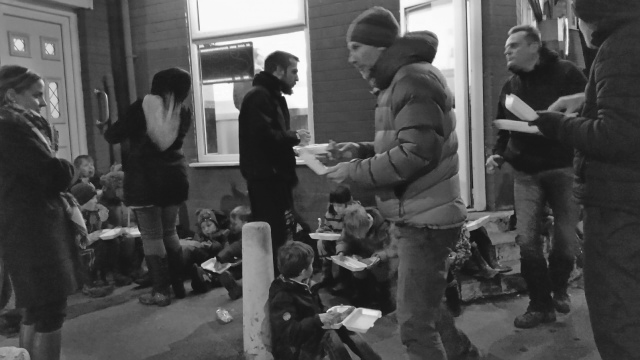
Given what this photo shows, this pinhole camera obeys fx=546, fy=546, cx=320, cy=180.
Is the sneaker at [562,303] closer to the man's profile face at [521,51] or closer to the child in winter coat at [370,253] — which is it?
the child in winter coat at [370,253]

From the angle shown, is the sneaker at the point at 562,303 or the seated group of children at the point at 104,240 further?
the seated group of children at the point at 104,240

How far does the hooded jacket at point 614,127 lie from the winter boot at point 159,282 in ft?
11.8

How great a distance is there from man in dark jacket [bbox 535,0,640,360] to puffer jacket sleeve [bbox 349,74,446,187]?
53cm

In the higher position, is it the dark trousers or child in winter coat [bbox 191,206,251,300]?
the dark trousers

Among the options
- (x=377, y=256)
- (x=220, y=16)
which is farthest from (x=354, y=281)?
(x=220, y=16)

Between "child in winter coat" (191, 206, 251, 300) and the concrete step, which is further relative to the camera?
"child in winter coat" (191, 206, 251, 300)

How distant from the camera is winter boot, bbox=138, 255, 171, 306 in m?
4.69

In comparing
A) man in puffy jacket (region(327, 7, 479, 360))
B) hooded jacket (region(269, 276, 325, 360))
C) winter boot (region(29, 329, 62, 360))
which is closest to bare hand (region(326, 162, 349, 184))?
man in puffy jacket (region(327, 7, 479, 360))

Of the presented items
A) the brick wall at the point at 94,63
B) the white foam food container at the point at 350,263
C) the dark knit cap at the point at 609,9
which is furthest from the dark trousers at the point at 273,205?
the brick wall at the point at 94,63

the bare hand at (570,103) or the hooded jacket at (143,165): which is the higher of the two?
the bare hand at (570,103)

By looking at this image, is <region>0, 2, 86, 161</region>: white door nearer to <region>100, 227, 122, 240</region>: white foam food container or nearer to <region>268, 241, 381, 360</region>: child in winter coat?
<region>100, 227, 122, 240</region>: white foam food container

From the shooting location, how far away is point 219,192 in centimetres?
676

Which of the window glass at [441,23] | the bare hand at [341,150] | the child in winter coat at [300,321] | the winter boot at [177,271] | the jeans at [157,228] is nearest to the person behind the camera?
the bare hand at [341,150]

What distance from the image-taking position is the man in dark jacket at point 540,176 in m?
3.71
